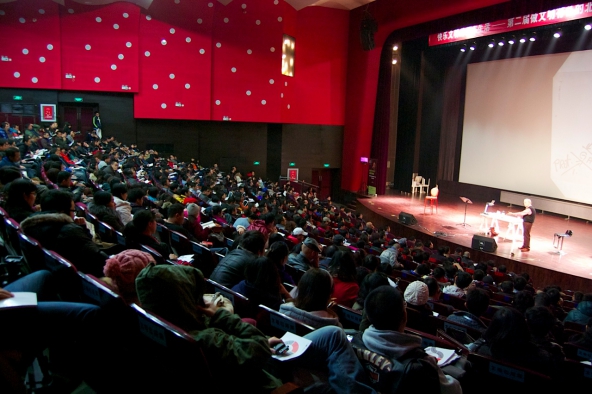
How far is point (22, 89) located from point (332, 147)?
34.7ft

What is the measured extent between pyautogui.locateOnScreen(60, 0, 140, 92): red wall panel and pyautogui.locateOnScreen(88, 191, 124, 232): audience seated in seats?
1076cm

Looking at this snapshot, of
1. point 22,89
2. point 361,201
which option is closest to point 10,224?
point 22,89

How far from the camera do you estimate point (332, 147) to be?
18453 millimetres

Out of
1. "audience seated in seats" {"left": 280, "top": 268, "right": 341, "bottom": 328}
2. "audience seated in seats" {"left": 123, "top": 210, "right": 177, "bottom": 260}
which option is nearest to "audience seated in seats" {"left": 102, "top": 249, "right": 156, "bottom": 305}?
"audience seated in seats" {"left": 280, "top": 268, "right": 341, "bottom": 328}

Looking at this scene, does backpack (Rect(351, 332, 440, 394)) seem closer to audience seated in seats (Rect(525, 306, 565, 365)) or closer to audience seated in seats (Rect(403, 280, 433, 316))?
audience seated in seats (Rect(403, 280, 433, 316))

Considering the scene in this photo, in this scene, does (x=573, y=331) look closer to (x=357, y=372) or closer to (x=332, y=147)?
(x=357, y=372)

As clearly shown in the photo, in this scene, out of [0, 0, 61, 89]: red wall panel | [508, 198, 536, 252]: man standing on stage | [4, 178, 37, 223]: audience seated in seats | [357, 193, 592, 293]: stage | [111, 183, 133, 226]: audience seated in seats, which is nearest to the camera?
[4, 178, 37, 223]: audience seated in seats

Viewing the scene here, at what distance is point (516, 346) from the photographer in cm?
254

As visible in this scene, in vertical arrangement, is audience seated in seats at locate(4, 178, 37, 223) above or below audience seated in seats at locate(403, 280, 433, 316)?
above

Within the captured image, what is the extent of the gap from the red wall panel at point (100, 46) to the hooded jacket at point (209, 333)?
44.7ft

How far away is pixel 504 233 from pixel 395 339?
11158 millimetres

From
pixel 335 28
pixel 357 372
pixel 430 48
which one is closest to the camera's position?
pixel 357 372

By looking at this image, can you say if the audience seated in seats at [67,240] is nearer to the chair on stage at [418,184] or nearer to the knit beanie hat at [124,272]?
the knit beanie hat at [124,272]

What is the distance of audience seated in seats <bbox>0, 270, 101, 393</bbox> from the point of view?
1.65 meters
